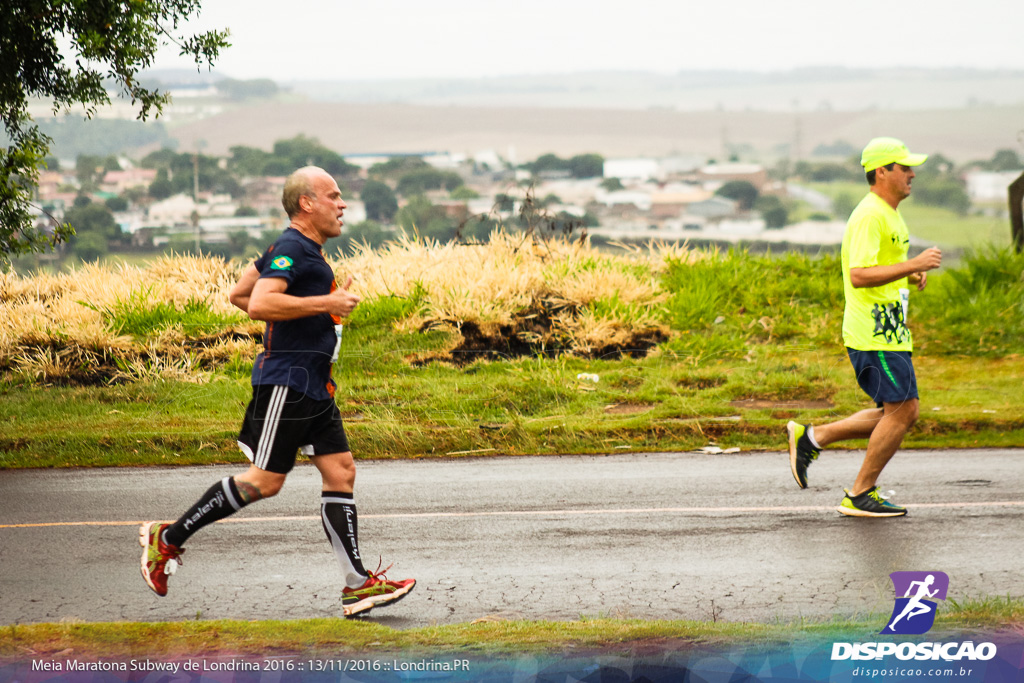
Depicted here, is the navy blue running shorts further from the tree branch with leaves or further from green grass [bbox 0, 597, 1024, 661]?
the tree branch with leaves

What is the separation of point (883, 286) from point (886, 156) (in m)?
0.80

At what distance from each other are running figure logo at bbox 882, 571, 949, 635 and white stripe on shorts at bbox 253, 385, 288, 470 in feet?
9.47

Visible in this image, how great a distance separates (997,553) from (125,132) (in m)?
83.5

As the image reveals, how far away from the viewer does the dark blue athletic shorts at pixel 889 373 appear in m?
6.07

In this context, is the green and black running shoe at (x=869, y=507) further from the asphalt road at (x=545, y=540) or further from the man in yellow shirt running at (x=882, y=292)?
the man in yellow shirt running at (x=882, y=292)

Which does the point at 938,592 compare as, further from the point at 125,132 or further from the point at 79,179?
the point at 125,132

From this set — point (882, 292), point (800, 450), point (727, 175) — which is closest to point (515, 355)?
point (800, 450)

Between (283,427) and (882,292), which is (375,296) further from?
(283,427)

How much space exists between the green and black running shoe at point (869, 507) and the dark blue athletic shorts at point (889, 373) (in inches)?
26.2

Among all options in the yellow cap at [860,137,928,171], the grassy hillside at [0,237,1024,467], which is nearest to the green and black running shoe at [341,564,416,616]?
the yellow cap at [860,137,928,171]

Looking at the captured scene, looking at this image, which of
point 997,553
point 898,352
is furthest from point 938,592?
point 898,352

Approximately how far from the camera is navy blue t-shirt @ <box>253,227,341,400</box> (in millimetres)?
4703

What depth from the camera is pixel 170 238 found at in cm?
1953

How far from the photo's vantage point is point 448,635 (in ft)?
14.2
